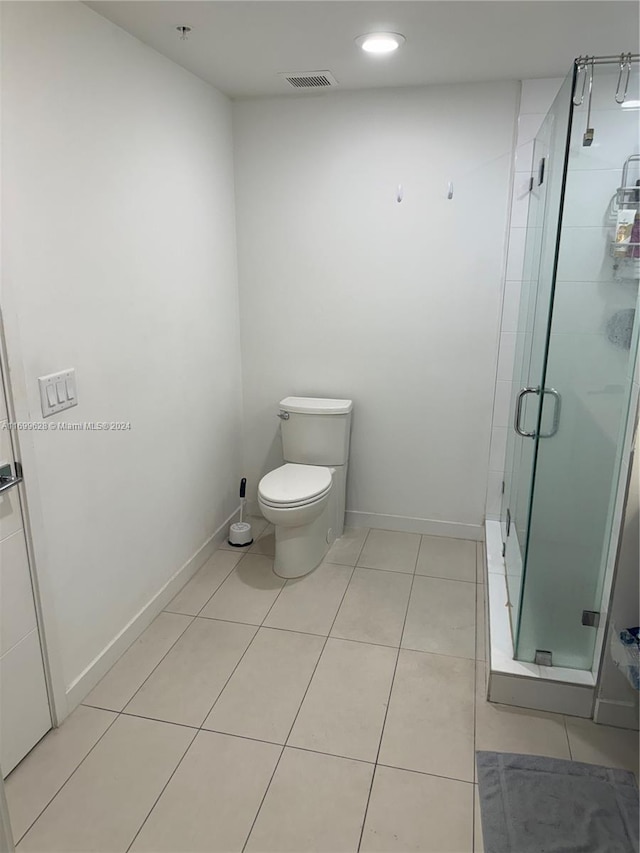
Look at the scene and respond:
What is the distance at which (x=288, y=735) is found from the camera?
6.34 feet

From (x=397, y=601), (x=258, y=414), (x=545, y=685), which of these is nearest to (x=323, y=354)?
(x=258, y=414)

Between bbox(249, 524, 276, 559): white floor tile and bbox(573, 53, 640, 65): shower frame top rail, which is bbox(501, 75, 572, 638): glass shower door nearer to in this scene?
bbox(573, 53, 640, 65): shower frame top rail

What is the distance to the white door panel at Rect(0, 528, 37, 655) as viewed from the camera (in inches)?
66.9

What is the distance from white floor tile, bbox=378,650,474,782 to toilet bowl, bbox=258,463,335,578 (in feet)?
2.40

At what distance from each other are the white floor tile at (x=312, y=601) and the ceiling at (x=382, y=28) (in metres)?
2.27

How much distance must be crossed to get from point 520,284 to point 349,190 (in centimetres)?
98

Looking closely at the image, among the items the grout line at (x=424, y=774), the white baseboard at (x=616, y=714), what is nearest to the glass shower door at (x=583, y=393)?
the white baseboard at (x=616, y=714)

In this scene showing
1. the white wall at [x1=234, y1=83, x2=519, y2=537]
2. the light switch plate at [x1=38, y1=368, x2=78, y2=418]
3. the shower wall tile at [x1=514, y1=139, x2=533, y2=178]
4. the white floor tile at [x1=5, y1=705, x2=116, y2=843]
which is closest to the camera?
the white floor tile at [x1=5, y1=705, x2=116, y2=843]

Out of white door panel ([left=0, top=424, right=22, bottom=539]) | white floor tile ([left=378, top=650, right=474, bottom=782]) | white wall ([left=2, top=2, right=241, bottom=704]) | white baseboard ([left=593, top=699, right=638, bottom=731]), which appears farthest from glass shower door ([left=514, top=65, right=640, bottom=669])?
white door panel ([left=0, top=424, right=22, bottom=539])

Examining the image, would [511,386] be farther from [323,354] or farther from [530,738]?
[530,738]

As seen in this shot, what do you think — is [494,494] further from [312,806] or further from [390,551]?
[312,806]

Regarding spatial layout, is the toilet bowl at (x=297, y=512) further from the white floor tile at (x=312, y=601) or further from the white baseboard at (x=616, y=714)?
the white baseboard at (x=616, y=714)

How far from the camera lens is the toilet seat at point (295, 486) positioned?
8.83 feet

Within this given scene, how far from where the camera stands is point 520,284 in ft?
9.34
